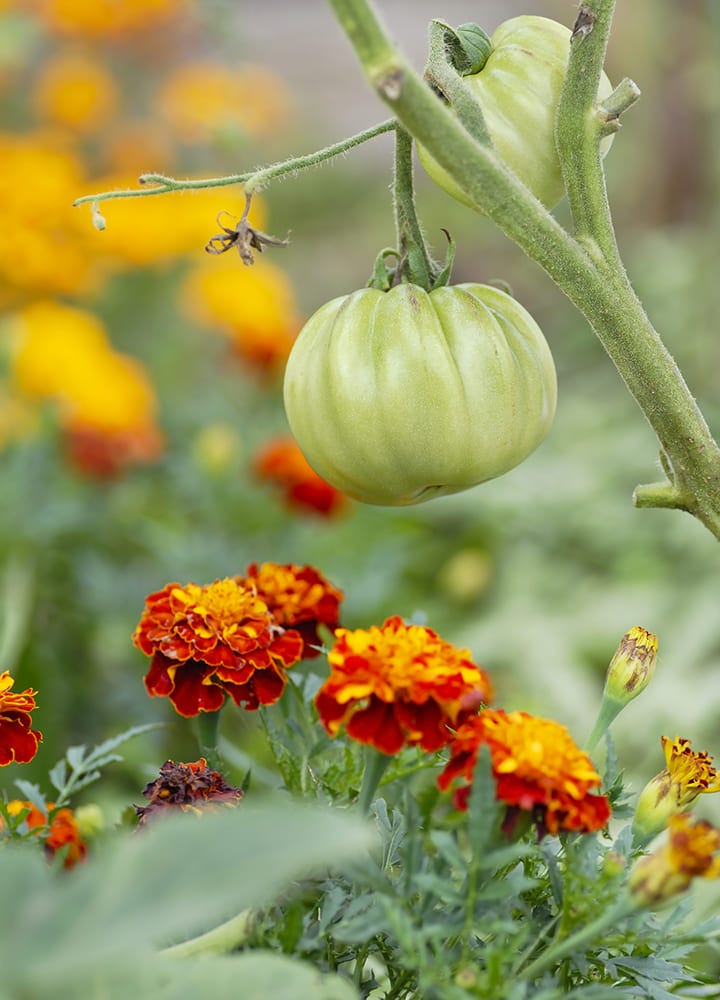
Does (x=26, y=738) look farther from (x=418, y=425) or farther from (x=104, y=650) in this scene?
(x=104, y=650)

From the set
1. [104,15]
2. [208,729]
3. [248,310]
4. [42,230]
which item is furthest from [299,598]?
[104,15]

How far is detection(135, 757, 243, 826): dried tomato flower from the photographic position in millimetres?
555

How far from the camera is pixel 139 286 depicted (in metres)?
2.45

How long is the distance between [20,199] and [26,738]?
1539 mm

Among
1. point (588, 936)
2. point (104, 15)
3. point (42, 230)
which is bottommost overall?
point (588, 936)

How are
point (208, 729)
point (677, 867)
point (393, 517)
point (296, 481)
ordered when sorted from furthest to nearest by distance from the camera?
point (393, 517)
point (296, 481)
point (208, 729)
point (677, 867)

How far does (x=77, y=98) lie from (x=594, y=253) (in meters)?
2.11

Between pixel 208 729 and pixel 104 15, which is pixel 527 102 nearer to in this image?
pixel 208 729

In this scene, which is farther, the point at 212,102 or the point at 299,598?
the point at 212,102

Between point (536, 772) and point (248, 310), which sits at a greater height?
point (248, 310)

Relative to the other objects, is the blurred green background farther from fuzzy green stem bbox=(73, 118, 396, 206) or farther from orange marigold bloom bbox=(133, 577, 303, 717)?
fuzzy green stem bbox=(73, 118, 396, 206)

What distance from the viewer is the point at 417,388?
569 mm

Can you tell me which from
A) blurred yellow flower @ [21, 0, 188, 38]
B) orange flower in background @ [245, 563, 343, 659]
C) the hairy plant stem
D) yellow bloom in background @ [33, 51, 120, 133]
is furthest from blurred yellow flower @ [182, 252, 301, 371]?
the hairy plant stem

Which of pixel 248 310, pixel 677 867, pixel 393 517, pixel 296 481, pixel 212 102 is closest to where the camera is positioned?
pixel 677 867
